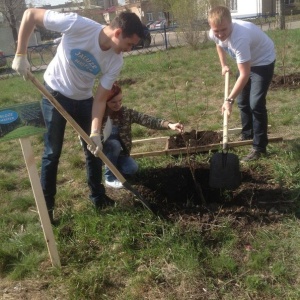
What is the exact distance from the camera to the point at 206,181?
3.82 metres

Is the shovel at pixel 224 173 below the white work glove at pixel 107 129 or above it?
below

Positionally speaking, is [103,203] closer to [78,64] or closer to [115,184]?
[115,184]

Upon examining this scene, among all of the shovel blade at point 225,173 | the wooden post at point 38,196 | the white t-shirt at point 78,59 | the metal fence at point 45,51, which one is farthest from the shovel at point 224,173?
the metal fence at point 45,51

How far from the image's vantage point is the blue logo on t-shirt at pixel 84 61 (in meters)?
2.84

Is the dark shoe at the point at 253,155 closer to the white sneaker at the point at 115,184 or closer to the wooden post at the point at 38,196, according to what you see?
the white sneaker at the point at 115,184

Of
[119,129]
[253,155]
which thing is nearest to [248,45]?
[253,155]

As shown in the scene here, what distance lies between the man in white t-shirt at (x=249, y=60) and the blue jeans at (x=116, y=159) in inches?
39.9

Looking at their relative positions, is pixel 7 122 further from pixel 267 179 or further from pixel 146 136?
pixel 146 136

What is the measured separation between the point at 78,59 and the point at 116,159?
120 cm

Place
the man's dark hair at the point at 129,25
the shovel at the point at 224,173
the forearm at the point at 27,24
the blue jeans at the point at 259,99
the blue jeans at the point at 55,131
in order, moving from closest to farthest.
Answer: the man's dark hair at the point at 129,25 → the forearm at the point at 27,24 → the blue jeans at the point at 55,131 → the shovel at the point at 224,173 → the blue jeans at the point at 259,99

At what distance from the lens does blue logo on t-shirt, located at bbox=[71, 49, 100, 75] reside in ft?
9.30

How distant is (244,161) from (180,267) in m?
1.78

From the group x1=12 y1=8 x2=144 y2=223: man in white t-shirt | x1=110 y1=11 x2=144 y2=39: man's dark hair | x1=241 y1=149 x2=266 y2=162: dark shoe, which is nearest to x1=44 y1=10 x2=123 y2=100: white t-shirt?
x1=12 y1=8 x2=144 y2=223: man in white t-shirt

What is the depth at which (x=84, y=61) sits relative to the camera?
287 centimetres
